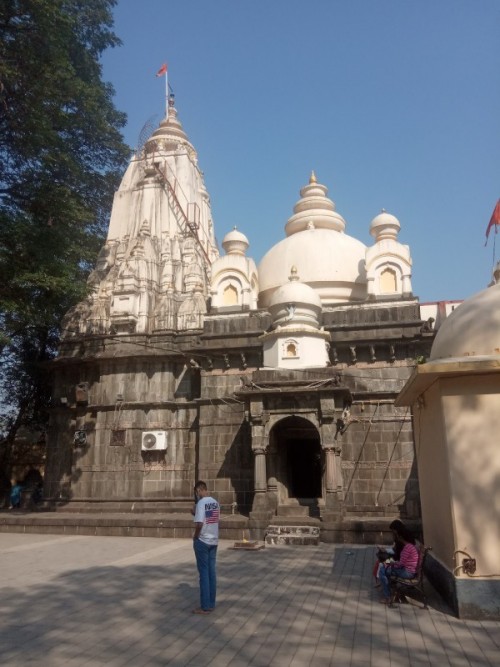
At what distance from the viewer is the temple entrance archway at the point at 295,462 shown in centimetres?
1669

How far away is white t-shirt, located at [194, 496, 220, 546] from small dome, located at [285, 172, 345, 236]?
66.0 ft

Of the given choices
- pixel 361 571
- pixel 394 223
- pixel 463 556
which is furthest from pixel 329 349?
pixel 463 556

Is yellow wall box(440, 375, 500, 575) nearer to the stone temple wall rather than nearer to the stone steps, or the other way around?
the stone steps

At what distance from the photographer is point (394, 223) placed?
928 inches

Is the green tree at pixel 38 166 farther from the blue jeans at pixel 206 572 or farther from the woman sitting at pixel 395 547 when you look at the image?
the woman sitting at pixel 395 547

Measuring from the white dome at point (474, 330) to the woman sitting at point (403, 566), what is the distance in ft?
8.80

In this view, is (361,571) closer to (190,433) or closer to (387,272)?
(190,433)

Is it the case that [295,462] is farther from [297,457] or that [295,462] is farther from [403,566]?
[403,566]

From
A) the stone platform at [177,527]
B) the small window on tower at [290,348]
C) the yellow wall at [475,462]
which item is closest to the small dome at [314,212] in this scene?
the small window on tower at [290,348]

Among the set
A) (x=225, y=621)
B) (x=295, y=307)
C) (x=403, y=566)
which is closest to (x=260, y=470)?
(x=295, y=307)

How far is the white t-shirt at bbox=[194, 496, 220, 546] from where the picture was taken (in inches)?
279

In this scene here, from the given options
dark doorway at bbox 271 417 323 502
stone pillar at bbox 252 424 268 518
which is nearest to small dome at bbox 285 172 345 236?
dark doorway at bbox 271 417 323 502

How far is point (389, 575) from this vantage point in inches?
291

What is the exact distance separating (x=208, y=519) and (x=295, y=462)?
11.5m
